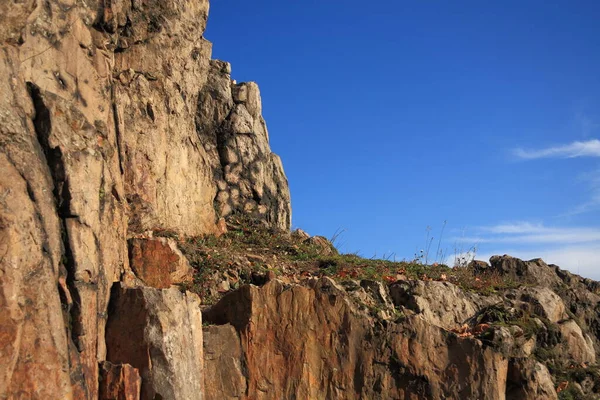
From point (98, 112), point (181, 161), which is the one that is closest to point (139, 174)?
point (181, 161)

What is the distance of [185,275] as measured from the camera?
45.8 feet

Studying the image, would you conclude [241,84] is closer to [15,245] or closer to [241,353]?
[241,353]

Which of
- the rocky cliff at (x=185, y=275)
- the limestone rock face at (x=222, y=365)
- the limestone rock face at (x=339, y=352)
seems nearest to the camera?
the rocky cliff at (x=185, y=275)

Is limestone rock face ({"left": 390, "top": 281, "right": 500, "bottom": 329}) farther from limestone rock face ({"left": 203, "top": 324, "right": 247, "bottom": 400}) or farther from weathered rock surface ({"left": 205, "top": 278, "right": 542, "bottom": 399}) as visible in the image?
limestone rock face ({"left": 203, "top": 324, "right": 247, "bottom": 400})

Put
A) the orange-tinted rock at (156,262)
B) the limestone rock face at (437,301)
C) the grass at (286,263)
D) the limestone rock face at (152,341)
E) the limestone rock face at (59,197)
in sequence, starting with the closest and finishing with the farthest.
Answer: the limestone rock face at (59,197) < the limestone rock face at (152,341) < the orange-tinted rock at (156,262) < the limestone rock face at (437,301) < the grass at (286,263)

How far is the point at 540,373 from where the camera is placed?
13.1 m

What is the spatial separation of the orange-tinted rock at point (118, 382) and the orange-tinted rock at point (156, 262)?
3.06 m

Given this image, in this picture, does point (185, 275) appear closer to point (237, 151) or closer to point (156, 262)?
point (156, 262)

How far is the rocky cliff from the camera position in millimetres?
9031

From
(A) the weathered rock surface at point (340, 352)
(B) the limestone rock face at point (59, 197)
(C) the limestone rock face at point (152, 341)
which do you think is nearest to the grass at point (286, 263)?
(B) the limestone rock face at point (59, 197)

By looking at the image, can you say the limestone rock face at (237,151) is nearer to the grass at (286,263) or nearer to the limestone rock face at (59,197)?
the grass at (286,263)

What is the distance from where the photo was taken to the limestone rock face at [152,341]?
1020 centimetres

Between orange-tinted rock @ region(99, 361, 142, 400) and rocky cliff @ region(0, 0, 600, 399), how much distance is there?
0.07 ft

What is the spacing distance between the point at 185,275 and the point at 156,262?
878mm
